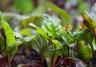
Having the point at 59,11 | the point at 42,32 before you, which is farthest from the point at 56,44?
the point at 59,11

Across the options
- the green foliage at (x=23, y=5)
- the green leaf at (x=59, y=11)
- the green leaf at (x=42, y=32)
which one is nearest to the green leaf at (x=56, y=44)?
the green leaf at (x=42, y=32)

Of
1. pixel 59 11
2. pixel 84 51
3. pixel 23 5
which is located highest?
pixel 23 5

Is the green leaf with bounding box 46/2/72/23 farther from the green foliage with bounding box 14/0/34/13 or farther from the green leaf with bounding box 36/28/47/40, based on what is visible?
the green foliage with bounding box 14/0/34/13

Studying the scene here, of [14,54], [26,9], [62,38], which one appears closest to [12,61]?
[14,54]

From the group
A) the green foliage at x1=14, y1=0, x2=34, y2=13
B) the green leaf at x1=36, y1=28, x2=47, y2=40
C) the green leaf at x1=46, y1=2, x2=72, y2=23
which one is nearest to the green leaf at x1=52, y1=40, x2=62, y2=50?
the green leaf at x1=36, y1=28, x2=47, y2=40

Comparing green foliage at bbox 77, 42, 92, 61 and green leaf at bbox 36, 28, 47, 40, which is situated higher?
green leaf at bbox 36, 28, 47, 40

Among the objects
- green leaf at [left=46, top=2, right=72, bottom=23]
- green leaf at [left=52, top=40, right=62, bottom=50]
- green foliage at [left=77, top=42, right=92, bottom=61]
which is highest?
green leaf at [left=46, top=2, right=72, bottom=23]

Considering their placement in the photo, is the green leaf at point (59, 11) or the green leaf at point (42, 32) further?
the green leaf at point (59, 11)

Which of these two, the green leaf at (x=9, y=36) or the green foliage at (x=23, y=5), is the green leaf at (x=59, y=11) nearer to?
the green leaf at (x=9, y=36)

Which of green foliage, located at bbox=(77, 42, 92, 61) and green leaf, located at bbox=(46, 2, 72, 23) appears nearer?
green foliage, located at bbox=(77, 42, 92, 61)

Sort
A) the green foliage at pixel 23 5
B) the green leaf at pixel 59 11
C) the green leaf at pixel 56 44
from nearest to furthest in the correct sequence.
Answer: the green leaf at pixel 56 44, the green leaf at pixel 59 11, the green foliage at pixel 23 5

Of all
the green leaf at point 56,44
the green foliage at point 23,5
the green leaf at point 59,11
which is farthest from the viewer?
the green foliage at point 23,5

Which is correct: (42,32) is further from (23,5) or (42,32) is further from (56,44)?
(23,5)

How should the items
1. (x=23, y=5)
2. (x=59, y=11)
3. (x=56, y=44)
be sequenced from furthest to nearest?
(x=23, y=5) → (x=59, y=11) → (x=56, y=44)
